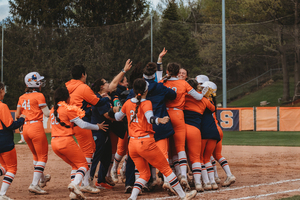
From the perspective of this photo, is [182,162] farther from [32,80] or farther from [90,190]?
[32,80]

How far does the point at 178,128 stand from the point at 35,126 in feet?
8.26

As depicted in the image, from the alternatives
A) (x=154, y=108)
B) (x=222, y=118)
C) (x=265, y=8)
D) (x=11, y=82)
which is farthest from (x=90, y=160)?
(x=265, y=8)

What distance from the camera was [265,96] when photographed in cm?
3372

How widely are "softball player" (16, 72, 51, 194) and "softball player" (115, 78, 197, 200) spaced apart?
196cm

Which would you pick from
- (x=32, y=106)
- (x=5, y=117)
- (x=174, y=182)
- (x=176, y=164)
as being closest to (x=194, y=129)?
(x=176, y=164)

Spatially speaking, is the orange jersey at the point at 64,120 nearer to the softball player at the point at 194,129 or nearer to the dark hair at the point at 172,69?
the dark hair at the point at 172,69

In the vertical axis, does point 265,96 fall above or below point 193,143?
below

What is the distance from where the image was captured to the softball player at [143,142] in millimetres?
4988

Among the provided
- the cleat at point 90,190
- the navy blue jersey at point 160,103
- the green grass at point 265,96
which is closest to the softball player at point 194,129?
the navy blue jersey at point 160,103

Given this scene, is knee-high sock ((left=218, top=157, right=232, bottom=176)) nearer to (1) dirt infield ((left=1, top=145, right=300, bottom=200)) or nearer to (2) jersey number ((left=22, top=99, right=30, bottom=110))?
(1) dirt infield ((left=1, top=145, right=300, bottom=200))

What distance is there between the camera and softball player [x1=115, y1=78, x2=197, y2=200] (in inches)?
196

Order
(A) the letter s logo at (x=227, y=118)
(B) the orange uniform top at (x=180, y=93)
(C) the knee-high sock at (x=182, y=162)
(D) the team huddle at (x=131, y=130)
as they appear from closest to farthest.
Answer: (D) the team huddle at (x=131, y=130)
(C) the knee-high sock at (x=182, y=162)
(B) the orange uniform top at (x=180, y=93)
(A) the letter s logo at (x=227, y=118)

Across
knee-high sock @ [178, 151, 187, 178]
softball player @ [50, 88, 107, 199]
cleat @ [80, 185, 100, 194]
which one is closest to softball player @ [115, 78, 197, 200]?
knee-high sock @ [178, 151, 187, 178]

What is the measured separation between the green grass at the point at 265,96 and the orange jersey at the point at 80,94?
91.5 feet
